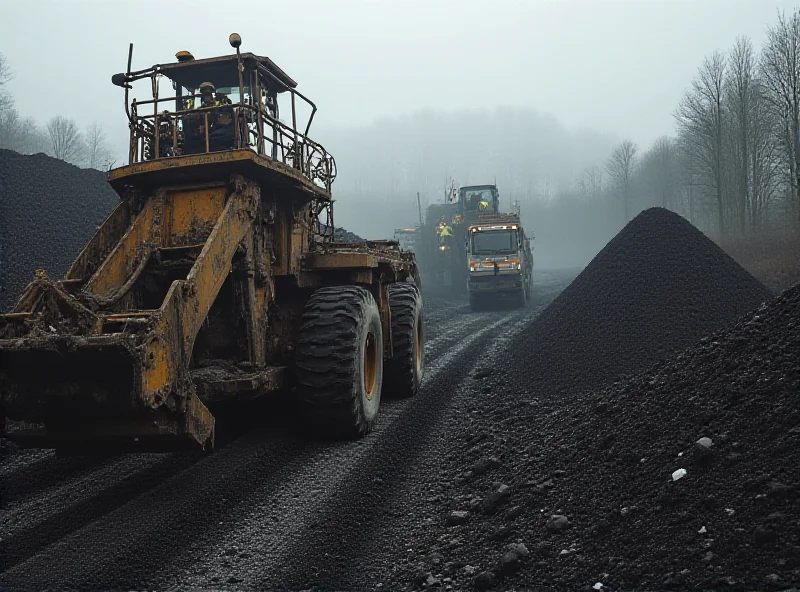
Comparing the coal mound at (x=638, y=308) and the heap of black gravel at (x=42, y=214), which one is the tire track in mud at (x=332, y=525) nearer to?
the coal mound at (x=638, y=308)

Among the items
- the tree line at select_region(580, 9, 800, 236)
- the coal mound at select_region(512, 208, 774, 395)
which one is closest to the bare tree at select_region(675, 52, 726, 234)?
the tree line at select_region(580, 9, 800, 236)

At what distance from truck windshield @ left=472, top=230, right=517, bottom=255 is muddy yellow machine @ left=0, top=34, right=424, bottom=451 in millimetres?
13901

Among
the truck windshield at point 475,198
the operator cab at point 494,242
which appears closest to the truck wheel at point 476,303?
the operator cab at point 494,242

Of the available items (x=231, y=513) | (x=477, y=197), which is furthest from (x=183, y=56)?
(x=477, y=197)

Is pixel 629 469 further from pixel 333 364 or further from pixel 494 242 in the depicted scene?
pixel 494 242

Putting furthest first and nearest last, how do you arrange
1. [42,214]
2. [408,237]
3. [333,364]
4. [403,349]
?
1. [408,237]
2. [42,214]
3. [403,349]
4. [333,364]

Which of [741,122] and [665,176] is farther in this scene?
[665,176]

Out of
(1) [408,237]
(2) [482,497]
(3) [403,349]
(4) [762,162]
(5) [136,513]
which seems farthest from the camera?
(1) [408,237]

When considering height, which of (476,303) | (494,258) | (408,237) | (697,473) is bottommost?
(697,473)

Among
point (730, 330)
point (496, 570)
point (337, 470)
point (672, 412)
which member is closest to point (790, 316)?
point (730, 330)

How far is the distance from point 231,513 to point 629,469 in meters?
2.79

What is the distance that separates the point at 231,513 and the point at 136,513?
26.2 inches

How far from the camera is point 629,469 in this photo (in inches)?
166

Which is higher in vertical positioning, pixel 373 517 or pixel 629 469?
pixel 629 469
